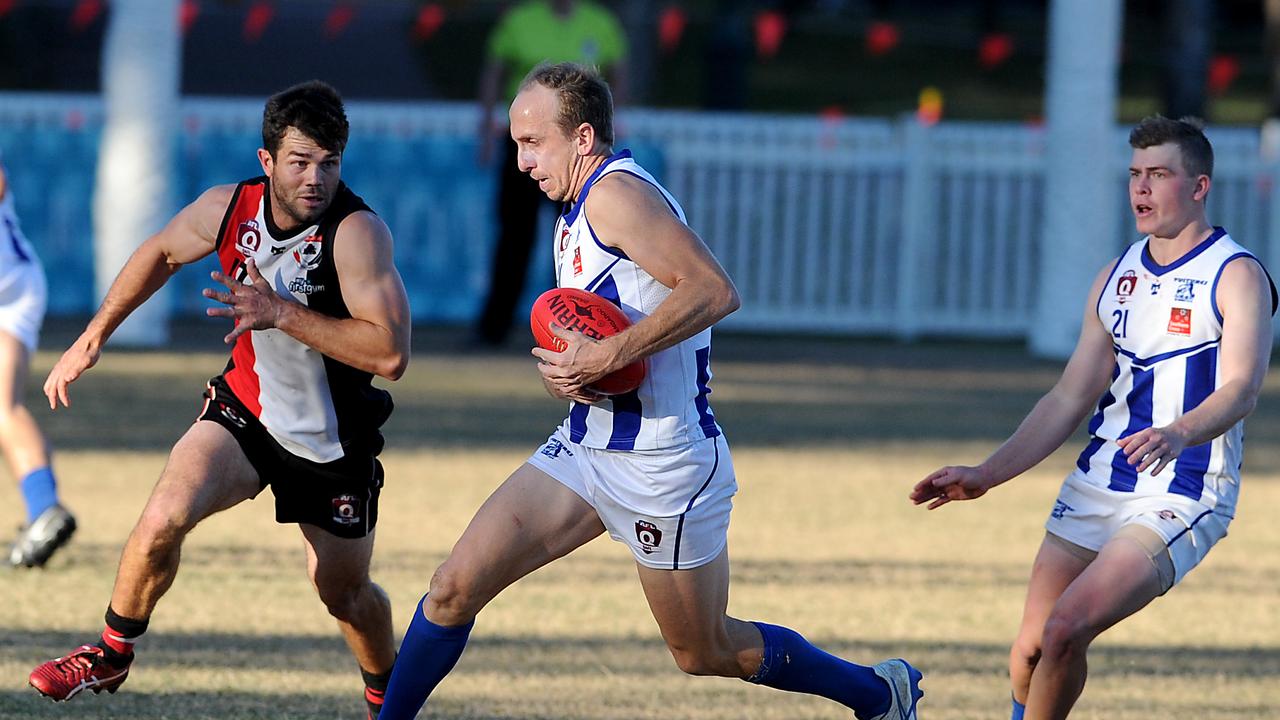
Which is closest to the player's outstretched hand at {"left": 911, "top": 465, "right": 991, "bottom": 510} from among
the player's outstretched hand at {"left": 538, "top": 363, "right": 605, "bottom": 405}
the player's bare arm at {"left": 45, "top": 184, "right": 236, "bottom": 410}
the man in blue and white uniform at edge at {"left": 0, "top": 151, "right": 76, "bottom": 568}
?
the player's outstretched hand at {"left": 538, "top": 363, "right": 605, "bottom": 405}

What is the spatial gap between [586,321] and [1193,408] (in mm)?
1685

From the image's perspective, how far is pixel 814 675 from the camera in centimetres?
514

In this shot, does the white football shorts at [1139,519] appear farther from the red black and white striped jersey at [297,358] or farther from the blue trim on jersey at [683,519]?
the red black and white striped jersey at [297,358]

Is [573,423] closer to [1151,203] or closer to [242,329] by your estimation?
[242,329]

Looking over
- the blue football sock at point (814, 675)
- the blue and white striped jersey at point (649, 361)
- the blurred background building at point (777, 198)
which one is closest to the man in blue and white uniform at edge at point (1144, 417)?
the blue football sock at point (814, 675)

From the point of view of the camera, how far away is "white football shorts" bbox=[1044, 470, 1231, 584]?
16.5 ft

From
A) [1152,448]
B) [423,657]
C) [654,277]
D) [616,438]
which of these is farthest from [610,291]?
[1152,448]

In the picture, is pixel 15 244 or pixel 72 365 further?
pixel 15 244

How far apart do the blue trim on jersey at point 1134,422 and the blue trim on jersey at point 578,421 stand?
4.77 feet

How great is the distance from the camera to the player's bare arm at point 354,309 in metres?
4.85

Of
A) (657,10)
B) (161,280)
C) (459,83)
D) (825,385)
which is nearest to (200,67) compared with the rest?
(459,83)

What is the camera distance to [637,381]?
187 inches

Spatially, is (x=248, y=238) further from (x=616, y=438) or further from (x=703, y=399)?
(x=703, y=399)

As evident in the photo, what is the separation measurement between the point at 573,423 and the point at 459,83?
30349 millimetres
